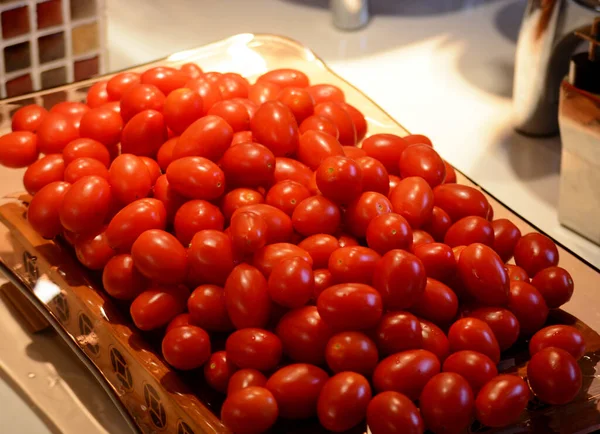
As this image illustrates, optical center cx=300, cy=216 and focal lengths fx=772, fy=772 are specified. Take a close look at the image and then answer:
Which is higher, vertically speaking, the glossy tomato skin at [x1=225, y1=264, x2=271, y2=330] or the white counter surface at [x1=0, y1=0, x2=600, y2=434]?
the glossy tomato skin at [x1=225, y1=264, x2=271, y2=330]

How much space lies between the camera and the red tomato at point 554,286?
0.58 metres

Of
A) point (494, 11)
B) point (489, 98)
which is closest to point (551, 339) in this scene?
point (489, 98)

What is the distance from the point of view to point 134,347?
565mm

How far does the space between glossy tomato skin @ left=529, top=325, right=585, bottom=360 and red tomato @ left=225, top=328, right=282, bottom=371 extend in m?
0.18

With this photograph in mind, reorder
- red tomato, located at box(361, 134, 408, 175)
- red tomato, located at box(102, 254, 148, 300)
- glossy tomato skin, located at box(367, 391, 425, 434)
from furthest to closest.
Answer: red tomato, located at box(361, 134, 408, 175) < red tomato, located at box(102, 254, 148, 300) < glossy tomato skin, located at box(367, 391, 425, 434)

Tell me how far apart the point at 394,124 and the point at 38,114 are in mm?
358

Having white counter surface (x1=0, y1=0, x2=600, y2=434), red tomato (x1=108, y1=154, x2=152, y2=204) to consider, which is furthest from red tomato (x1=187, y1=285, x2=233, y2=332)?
white counter surface (x1=0, y1=0, x2=600, y2=434)

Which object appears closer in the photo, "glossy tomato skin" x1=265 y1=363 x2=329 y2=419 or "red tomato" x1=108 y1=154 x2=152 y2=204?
"glossy tomato skin" x1=265 y1=363 x2=329 y2=419

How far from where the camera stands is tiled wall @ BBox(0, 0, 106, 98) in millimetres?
933

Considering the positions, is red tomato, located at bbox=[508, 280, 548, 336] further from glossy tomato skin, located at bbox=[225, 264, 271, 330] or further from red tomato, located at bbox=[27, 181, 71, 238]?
red tomato, located at bbox=[27, 181, 71, 238]

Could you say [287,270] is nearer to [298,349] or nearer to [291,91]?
[298,349]

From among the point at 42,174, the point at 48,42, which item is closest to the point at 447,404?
the point at 42,174

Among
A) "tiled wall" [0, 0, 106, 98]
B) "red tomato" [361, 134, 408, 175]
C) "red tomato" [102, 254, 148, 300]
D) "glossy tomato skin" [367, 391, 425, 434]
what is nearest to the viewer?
"glossy tomato skin" [367, 391, 425, 434]

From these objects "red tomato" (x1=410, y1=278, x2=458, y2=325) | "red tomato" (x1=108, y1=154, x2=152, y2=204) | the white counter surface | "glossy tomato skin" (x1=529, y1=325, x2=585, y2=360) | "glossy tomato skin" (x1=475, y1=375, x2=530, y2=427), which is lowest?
the white counter surface
